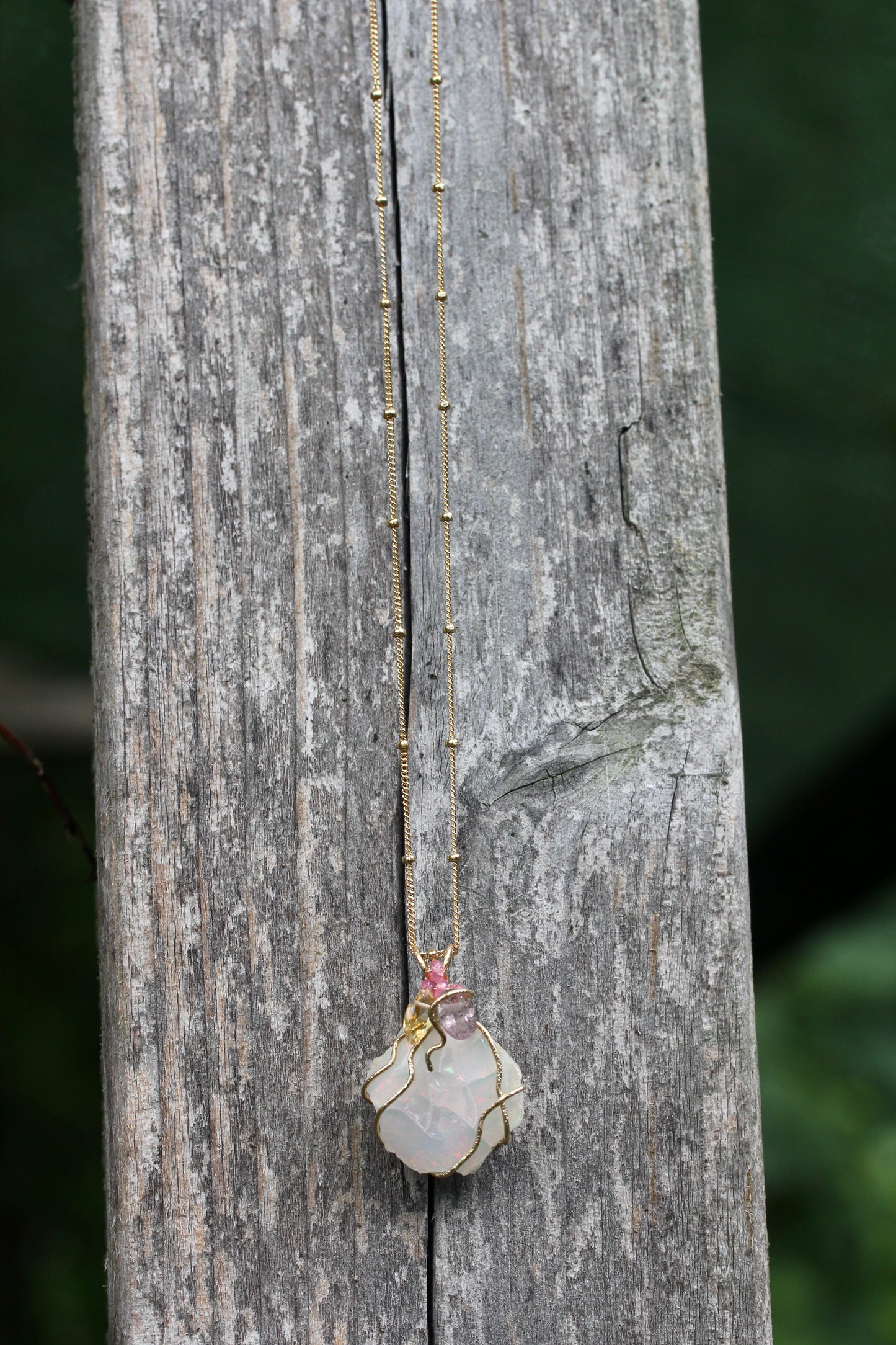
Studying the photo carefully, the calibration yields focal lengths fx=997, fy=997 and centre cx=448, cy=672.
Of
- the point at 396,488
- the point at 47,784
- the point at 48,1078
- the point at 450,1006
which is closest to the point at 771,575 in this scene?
the point at 396,488

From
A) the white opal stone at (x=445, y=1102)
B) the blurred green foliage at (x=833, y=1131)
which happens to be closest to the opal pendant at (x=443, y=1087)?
the white opal stone at (x=445, y=1102)

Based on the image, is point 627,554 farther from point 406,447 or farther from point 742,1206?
point 742,1206

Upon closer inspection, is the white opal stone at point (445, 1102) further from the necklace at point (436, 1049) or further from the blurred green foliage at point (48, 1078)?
the blurred green foliage at point (48, 1078)

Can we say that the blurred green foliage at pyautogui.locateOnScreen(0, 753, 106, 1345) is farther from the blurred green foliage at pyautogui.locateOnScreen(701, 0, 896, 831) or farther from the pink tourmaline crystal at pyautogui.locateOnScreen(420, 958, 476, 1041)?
the blurred green foliage at pyautogui.locateOnScreen(701, 0, 896, 831)

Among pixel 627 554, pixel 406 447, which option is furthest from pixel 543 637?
pixel 406 447

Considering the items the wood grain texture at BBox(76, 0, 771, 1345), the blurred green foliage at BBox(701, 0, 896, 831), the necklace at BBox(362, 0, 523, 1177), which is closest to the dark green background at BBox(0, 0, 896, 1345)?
the blurred green foliage at BBox(701, 0, 896, 831)
